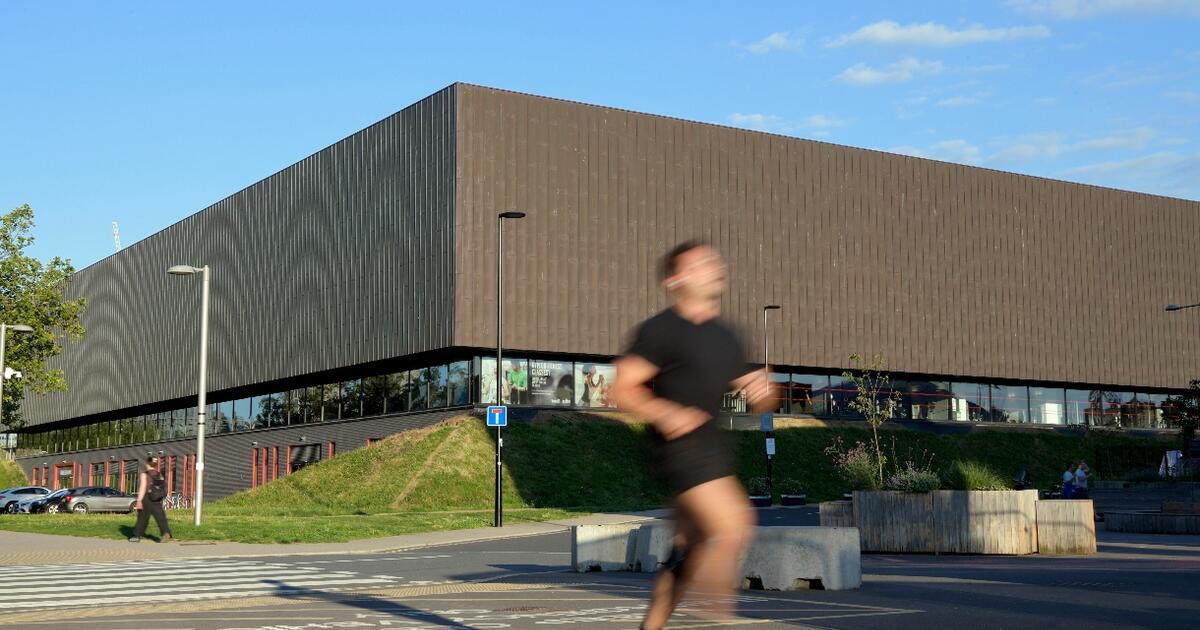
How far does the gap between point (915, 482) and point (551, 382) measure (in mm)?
32026

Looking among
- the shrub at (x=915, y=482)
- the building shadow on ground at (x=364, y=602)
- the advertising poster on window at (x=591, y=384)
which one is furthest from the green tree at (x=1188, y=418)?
the building shadow on ground at (x=364, y=602)

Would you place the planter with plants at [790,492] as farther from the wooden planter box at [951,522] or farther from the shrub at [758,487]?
the wooden planter box at [951,522]

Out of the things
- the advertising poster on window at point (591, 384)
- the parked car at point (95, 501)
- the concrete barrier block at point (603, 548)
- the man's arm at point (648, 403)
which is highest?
the advertising poster on window at point (591, 384)

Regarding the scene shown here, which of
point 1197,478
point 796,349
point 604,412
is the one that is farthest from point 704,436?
point 796,349

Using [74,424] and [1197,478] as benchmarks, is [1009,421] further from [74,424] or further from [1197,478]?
[74,424]

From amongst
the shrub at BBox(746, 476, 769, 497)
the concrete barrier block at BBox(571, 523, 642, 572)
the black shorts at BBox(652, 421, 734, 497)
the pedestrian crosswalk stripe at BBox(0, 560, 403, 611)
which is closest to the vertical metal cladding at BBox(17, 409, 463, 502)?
the shrub at BBox(746, 476, 769, 497)

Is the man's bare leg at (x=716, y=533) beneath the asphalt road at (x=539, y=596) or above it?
above

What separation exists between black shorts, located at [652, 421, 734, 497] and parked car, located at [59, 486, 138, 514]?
181ft

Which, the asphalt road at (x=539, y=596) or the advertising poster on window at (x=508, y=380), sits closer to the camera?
the asphalt road at (x=539, y=596)

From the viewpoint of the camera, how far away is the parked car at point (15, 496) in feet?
196

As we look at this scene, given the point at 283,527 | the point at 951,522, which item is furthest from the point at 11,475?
the point at 951,522

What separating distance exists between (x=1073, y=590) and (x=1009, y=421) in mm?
56403

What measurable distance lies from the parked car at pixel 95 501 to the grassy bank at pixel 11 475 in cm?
4543

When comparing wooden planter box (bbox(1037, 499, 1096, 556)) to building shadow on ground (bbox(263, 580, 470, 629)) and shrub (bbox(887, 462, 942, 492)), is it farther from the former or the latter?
building shadow on ground (bbox(263, 580, 470, 629))
